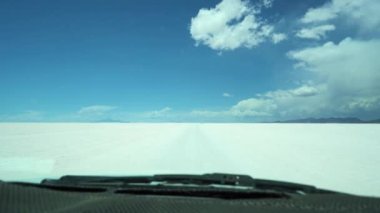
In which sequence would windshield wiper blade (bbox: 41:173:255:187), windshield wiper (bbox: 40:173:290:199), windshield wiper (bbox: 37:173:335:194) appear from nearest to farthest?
windshield wiper (bbox: 40:173:290:199) → windshield wiper (bbox: 37:173:335:194) → windshield wiper blade (bbox: 41:173:255:187)

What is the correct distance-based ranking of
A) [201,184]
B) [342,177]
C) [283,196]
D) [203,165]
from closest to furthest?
[283,196] < [201,184] < [342,177] < [203,165]

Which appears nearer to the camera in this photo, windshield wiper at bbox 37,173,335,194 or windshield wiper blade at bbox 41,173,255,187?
windshield wiper at bbox 37,173,335,194

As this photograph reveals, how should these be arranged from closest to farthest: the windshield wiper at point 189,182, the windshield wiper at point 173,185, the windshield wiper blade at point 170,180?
the windshield wiper at point 173,185, the windshield wiper at point 189,182, the windshield wiper blade at point 170,180

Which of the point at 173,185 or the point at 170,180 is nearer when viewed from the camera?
the point at 173,185

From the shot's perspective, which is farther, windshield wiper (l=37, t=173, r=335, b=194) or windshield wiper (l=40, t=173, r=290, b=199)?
windshield wiper (l=37, t=173, r=335, b=194)

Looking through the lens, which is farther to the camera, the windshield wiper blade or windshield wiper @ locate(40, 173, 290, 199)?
the windshield wiper blade

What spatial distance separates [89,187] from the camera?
2775 millimetres

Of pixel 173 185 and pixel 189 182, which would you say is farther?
pixel 189 182

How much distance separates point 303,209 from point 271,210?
0.54 feet

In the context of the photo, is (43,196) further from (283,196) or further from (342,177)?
(342,177)

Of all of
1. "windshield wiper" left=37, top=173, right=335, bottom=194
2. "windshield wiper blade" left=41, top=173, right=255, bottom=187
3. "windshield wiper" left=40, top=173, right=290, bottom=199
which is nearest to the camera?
"windshield wiper" left=40, top=173, right=290, bottom=199

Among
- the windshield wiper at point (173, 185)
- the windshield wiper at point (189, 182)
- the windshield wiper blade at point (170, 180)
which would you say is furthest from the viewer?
the windshield wiper blade at point (170, 180)

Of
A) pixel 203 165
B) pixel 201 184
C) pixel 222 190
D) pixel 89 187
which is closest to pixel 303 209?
pixel 222 190

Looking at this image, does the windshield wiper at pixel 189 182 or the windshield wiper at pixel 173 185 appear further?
the windshield wiper at pixel 189 182
